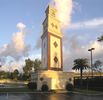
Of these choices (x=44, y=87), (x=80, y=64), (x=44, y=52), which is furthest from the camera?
(x=80, y=64)

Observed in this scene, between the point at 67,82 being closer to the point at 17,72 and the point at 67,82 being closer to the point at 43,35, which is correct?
the point at 43,35

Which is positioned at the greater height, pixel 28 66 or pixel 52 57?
pixel 28 66

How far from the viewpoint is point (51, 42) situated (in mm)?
67062

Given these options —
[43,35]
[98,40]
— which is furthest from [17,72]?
[98,40]

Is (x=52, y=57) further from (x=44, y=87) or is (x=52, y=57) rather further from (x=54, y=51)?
(x=44, y=87)

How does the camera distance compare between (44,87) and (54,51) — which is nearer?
(44,87)

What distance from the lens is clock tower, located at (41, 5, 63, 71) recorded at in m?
66.3

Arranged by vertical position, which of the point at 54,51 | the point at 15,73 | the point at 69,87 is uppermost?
the point at 54,51

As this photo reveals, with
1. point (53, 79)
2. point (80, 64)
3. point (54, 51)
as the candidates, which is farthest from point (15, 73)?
point (53, 79)

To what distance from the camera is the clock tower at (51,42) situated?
6633 cm

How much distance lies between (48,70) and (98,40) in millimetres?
20441

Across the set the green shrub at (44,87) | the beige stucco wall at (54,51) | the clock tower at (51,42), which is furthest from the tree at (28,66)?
the green shrub at (44,87)

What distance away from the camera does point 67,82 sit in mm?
64375

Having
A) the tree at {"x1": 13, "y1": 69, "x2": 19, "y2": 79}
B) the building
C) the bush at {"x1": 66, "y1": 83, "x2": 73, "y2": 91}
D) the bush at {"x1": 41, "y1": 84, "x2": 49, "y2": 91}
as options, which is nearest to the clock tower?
the building
